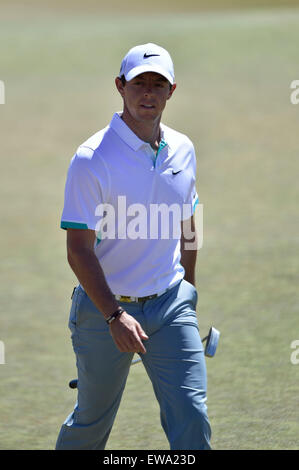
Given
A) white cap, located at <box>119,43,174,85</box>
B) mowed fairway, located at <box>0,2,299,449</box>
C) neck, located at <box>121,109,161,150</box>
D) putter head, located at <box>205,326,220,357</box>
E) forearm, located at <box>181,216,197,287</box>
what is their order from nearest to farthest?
white cap, located at <box>119,43,174,85</box>, neck, located at <box>121,109,161,150</box>, putter head, located at <box>205,326,220,357</box>, forearm, located at <box>181,216,197,287</box>, mowed fairway, located at <box>0,2,299,449</box>

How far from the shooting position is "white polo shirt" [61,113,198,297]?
3.93 meters

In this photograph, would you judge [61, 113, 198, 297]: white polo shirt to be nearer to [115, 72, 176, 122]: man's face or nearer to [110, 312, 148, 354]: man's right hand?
[115, 72, 176, 122]: man's face

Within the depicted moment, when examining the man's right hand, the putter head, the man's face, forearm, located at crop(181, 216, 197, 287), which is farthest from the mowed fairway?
the man's face

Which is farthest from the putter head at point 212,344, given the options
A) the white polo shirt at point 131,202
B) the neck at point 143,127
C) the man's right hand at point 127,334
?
the neck at point 143,127

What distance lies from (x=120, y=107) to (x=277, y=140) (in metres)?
3.53

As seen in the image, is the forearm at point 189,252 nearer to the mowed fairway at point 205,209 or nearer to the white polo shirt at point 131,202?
the white polo shirt at point 131,202

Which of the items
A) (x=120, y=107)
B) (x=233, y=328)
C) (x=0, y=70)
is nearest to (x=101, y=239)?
(x=233, y=328)

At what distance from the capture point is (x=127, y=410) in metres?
6.01

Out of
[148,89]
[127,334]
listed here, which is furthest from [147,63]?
[127,334]

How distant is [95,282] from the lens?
388 cm

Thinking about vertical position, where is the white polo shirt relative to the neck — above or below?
below

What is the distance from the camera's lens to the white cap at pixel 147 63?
4.04 m

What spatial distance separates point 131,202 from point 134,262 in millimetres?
269

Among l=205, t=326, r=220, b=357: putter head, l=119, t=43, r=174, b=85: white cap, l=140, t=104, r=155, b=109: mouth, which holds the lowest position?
l=205, t=326, r=220, b=357: putter head
